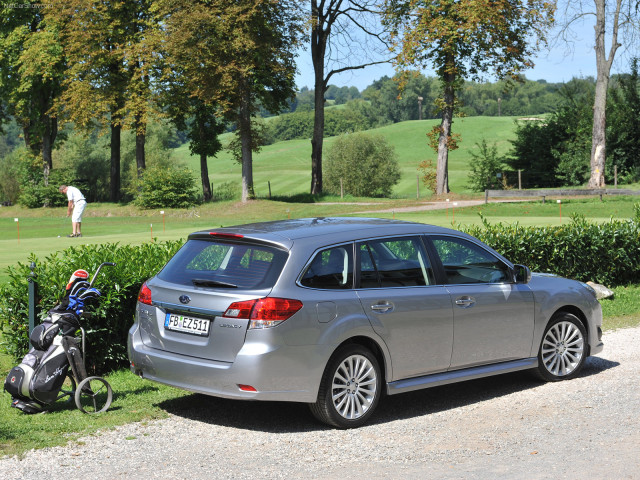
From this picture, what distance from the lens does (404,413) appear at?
760 centimetres

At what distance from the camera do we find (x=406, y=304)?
7.37 metres

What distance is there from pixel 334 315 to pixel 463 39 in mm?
39749

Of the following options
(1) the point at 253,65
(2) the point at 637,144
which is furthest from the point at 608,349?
(2) the point at 637,144

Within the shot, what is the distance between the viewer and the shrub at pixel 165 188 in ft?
158

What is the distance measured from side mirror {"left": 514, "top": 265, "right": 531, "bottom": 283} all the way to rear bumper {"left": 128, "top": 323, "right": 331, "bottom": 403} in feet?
8.37

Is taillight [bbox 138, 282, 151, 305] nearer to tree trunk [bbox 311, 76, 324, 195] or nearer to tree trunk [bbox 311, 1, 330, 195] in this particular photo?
tree trunk [bbox 311, 1, 330, 195]

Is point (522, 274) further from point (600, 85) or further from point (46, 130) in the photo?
point (46, 130)

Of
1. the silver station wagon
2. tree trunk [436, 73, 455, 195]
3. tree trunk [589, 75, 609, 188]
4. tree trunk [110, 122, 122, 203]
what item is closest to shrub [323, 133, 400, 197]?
tree trunk [110, 122, 122, 203]

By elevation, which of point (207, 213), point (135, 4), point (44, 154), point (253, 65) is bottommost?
point (207, 213)

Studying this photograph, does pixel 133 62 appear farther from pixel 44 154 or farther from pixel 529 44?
pixel 529 44

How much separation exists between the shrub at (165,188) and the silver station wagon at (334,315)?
40899 mm

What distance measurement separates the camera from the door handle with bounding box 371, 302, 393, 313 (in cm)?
714

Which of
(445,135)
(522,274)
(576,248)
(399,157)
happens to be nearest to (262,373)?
(522,274)

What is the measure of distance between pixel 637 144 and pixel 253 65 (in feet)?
84.3
